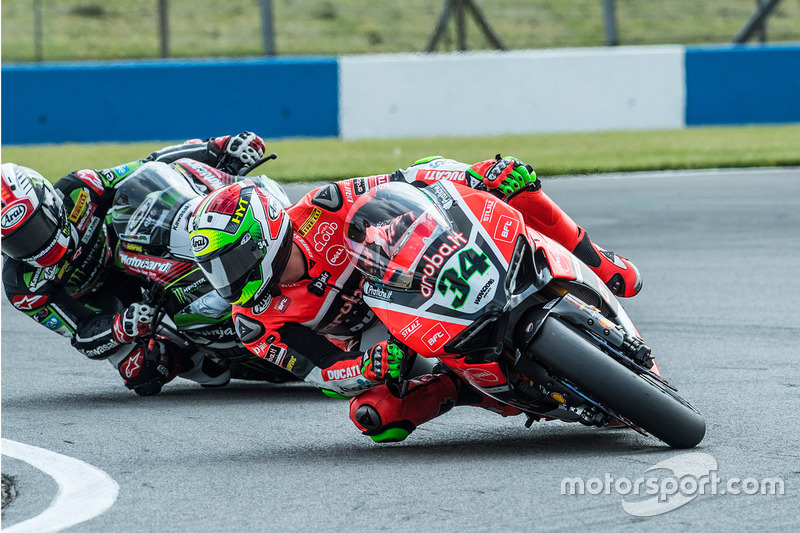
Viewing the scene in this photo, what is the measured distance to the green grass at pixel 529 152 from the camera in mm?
13031

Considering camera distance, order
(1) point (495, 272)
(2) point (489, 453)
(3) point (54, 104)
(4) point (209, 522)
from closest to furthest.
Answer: (4) point (209, 522), (1) point (495, 272), (2) point (489, 453), (3) point (54, 104)

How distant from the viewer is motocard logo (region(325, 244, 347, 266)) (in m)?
5.03

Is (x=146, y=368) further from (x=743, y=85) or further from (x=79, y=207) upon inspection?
(x=743, y=85)

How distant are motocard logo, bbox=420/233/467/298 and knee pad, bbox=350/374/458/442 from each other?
61cm

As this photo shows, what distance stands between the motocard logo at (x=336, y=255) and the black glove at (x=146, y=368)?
1591 millimetres

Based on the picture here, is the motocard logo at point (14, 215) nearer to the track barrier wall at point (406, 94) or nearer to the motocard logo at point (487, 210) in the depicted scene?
the motocard logo at point (487, 210)

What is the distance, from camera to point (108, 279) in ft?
21.4

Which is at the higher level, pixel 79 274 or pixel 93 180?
pixel 93 180

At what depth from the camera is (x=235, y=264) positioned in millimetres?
4777

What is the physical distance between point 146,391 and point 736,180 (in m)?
7.62

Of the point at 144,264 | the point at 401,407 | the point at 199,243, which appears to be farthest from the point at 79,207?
the point at 401,407

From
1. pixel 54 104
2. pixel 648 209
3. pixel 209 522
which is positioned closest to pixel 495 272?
pixel 209 522

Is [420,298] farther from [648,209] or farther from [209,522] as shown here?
[648,209]

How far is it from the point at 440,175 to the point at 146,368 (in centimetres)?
209
